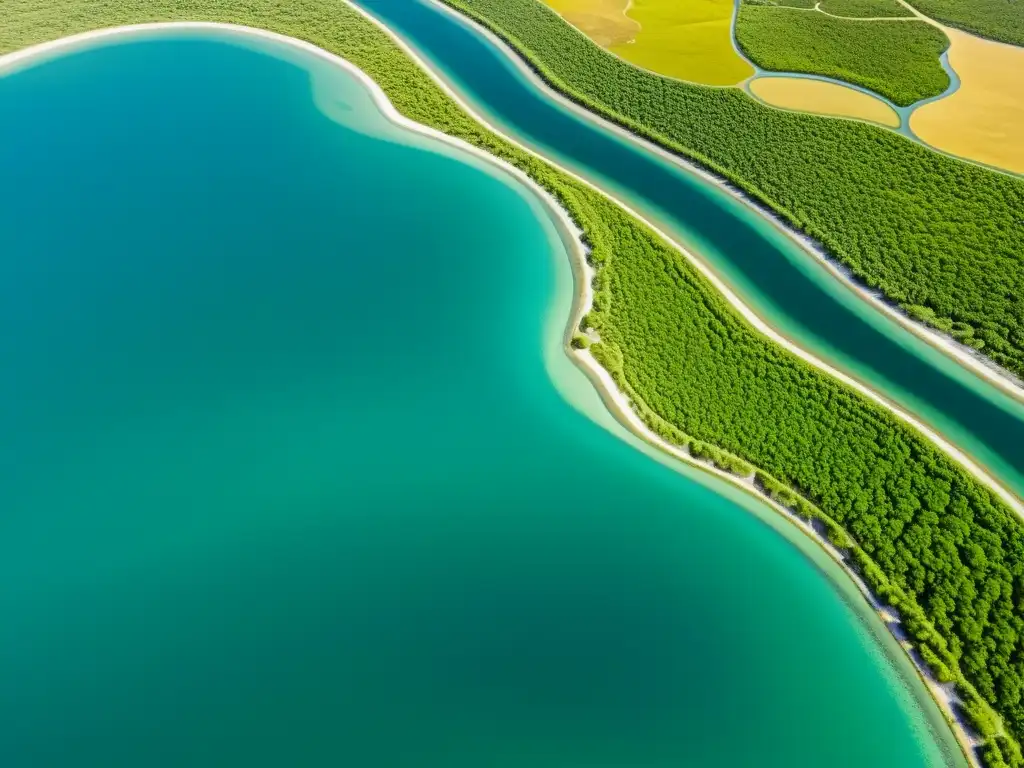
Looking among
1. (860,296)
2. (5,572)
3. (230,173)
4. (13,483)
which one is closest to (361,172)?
(230,173)

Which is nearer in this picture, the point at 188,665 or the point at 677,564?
the point at 188,665

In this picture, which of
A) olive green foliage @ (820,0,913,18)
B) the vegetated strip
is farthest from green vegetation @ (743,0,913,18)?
the vegetated strip

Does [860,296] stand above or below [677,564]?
above

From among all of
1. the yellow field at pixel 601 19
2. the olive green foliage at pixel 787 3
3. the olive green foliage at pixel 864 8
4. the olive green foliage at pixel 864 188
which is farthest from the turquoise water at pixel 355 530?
the olive green foliage at pixel 864 8

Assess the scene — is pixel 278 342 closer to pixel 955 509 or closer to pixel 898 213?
pixel 955 509

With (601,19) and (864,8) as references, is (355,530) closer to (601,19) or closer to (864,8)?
(601,19)

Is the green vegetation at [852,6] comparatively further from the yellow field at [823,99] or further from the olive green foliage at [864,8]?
the yellow field at [823,99]

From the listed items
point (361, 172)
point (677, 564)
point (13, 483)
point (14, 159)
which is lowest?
point (13, 483)
